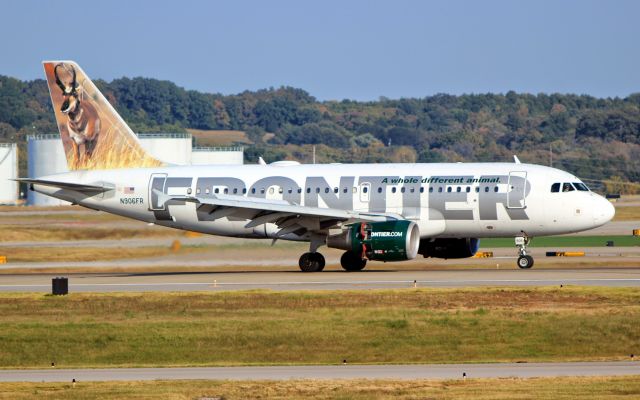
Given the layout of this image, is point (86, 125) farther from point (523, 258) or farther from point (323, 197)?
point (523, 258)

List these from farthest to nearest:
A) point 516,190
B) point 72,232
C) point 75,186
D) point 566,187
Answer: point 72,232
point 75,186
point 566,187
point 516,190

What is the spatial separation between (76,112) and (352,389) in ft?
116

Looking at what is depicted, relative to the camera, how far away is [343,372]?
1075 inches

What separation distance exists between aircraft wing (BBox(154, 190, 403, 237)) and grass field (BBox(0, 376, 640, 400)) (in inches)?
923

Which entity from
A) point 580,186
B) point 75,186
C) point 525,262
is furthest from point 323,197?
point 75,186

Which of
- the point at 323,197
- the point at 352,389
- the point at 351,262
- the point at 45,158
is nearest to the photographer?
the point at 352,389

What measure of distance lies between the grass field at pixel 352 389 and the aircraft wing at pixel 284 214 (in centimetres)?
2346

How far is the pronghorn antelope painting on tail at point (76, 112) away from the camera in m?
56.5

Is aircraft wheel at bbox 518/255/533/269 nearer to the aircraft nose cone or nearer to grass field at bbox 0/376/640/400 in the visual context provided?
the aircraft nose cone

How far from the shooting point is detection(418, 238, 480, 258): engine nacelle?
51.8 meters

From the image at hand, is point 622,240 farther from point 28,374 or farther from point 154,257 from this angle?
point 28,374

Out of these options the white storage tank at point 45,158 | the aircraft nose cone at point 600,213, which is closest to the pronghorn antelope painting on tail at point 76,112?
the aircraft nose cone at point 600,213

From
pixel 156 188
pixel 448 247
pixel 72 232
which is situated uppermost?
pixel 156 188

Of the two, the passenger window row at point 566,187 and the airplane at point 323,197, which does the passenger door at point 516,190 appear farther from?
the passenger window row at point 566,187
